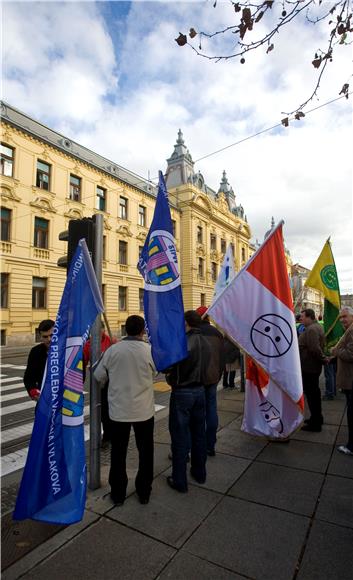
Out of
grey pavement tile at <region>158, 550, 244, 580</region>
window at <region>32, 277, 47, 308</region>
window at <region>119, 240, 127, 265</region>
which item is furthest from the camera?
window at <region>119, 240, 127, 265</region>

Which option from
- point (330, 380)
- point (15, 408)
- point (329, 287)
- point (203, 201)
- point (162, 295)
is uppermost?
point (203, 201)

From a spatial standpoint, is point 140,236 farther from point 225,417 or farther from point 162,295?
point 162,295

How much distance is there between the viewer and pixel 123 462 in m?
3.13

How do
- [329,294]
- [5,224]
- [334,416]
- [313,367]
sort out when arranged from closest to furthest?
[313,367]
[334,416]
[329,294]
[5,224]

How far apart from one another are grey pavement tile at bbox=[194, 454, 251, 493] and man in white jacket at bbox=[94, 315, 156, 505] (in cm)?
74

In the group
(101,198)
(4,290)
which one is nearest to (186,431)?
(4,290)

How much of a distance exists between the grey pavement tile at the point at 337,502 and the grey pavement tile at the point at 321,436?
3.65ft

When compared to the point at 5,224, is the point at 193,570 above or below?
below

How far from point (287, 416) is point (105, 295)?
71.5ft

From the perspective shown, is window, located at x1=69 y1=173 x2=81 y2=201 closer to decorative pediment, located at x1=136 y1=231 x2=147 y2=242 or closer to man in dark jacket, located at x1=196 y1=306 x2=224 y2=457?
decorative pediment, located at x1=136 y1=231 x2=147 y2=242

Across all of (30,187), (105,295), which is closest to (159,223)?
(30,187)

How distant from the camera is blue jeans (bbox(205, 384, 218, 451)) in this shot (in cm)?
421

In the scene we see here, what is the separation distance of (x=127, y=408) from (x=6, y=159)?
A: 67.3 feet

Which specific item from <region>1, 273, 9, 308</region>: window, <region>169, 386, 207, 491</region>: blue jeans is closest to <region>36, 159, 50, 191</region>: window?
<region>1, 273, 9, 308</region>: window
